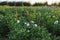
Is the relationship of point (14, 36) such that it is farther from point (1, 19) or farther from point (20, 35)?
point (1, 19)

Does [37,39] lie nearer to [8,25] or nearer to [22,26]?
[22,26]

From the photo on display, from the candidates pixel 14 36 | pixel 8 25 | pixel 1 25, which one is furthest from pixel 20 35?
pixel 1 25

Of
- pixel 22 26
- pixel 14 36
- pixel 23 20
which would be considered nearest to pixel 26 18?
pixel 23 20

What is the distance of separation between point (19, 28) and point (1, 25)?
106 centimetres

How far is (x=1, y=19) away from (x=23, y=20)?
2.57ft

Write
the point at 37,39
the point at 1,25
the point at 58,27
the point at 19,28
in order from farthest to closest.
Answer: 1. the point at 1,25
2. the point at 58,27
3. the point at 19,28
4. the point at 37,39

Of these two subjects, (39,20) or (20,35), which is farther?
(39,20)

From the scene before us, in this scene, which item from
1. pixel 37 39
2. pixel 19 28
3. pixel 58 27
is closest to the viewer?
pixel 37 39

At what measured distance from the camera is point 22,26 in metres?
5.62

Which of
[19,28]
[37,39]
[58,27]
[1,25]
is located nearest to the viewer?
[37,39]

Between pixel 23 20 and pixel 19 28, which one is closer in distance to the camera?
pixel 19 28

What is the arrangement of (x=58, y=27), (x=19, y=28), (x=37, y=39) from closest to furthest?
(x=37, y=39) < (x=19, y=28) < (x=58, y=27)

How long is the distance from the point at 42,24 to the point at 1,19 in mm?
1182

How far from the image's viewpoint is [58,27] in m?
5.92
